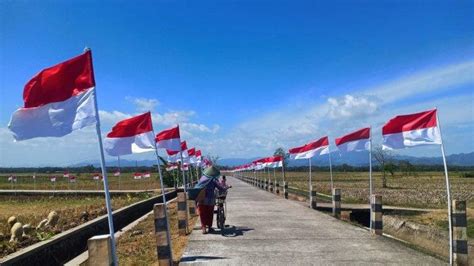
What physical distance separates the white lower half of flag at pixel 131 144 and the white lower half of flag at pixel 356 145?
22.5 ft

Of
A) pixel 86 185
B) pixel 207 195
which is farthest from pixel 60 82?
pixel 86 185

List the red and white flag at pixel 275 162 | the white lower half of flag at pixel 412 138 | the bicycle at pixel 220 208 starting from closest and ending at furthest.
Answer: the white lower half of flag at pixel 412 138, the bicycle at pixel 220 208, the red and white flag at pixel 275 162

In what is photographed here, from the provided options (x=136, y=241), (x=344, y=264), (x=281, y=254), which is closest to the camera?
(x=344, y=264)

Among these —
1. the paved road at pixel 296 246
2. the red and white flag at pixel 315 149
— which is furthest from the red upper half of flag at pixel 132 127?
the red and white flag at pixel 315 149

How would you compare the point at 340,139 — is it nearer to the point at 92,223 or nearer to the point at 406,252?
the point at 406,252

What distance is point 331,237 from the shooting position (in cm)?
1084

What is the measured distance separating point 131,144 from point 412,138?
5305mm

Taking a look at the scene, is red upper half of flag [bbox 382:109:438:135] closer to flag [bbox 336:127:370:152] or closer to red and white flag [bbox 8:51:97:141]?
flag [bbox 336:127:370:152]

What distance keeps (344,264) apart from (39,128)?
5057 millimetres

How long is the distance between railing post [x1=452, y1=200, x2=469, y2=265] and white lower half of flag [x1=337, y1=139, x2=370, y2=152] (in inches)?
225

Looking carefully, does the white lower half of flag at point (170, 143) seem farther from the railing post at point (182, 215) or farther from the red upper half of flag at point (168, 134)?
the railing post at point (182, 215)

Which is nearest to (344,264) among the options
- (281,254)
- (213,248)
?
(281,254)

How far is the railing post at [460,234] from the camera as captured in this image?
8.39 meters

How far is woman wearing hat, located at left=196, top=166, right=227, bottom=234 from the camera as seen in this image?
11562 millimetres
